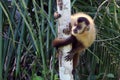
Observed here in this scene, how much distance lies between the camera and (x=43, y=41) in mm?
2088

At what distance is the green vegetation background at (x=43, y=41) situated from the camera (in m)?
2.02

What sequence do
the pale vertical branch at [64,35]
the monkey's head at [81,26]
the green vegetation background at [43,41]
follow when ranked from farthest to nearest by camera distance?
the green vegetation background at [43,41] < the monkey's head at [81,26] < the pale vertical branch at [64,35]

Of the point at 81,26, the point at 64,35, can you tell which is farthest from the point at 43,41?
the point at 64,35

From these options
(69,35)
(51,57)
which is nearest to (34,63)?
(51,57)

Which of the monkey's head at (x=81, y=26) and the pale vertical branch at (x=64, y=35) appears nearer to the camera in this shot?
the pale vertical branch at (x=64, y=35)

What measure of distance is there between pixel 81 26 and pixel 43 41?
0.94 feet

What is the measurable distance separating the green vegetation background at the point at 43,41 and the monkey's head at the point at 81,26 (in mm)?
161

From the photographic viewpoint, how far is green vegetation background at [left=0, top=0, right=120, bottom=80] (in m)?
2.02

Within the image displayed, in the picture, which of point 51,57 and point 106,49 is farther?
point 106,49

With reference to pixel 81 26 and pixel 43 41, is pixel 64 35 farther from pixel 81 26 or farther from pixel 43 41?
pixel 43 41

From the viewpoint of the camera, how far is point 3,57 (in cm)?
211

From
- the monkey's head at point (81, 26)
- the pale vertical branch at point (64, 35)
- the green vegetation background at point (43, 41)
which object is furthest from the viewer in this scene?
the green vegetation background at point (43, 41)

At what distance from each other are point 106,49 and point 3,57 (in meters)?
0.87

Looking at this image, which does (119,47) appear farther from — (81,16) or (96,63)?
(81,16)
